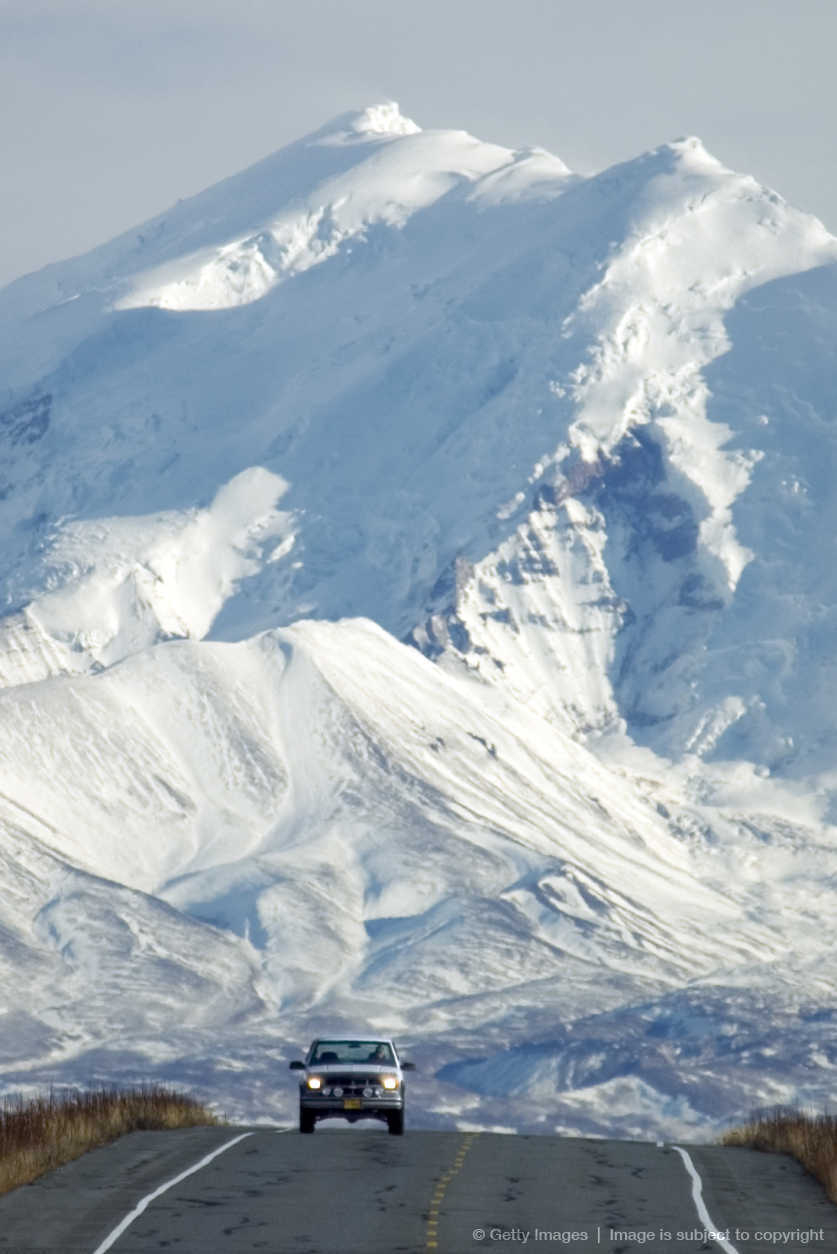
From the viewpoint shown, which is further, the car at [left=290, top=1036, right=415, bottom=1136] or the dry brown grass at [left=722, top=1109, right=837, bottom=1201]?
the car at [left=290, top=1036, right=415, bottom=1136]

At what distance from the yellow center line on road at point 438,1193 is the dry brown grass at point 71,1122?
7.44m

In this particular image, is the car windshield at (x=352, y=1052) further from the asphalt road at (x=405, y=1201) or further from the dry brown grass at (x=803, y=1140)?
the dry brown grass at (x=803, y=1140)

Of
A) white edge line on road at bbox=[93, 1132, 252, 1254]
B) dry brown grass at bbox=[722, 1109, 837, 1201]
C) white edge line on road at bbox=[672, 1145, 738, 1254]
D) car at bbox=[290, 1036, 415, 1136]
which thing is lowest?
dry brown grass at bbox=[722, 1109, 837, 1201]

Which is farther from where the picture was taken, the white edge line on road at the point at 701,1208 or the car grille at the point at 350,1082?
the car grille at the point at 350,1082

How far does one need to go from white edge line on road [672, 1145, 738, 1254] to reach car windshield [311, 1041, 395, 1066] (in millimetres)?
10705

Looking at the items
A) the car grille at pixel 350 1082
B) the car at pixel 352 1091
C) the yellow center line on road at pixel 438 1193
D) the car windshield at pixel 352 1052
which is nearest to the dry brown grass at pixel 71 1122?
the car at pixel 352 1091

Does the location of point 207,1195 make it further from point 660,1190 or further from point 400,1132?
point 400,1132

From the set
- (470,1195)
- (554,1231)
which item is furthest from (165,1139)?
(554,1231)

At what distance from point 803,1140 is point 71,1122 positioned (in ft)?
55.7

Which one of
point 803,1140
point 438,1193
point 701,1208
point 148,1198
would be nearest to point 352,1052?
point 803,1140

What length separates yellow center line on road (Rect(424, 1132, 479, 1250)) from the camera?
40219mm

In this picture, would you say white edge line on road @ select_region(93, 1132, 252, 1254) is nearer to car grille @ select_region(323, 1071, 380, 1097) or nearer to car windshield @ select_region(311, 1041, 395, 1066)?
car grille @ select_region(323, 1071, 380, 1097)

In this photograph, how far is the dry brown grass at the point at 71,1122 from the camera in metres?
48.5

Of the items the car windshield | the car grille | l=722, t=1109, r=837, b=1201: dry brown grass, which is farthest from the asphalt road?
the car windshield
